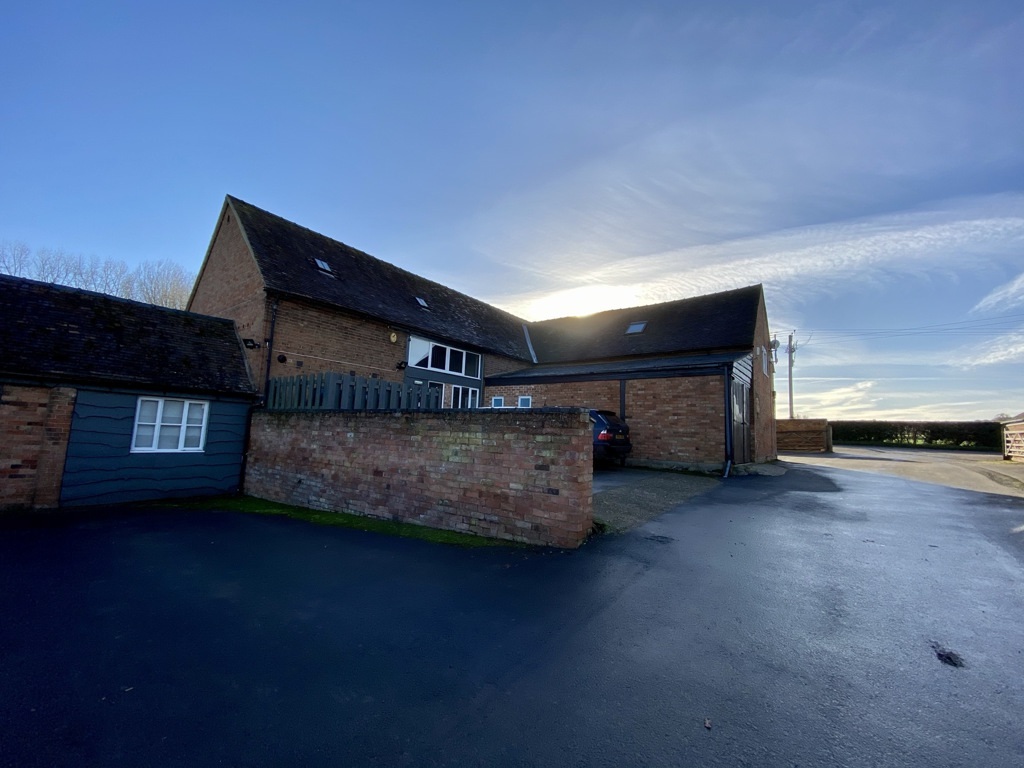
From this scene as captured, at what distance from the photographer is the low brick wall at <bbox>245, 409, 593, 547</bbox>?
5332 millimetres

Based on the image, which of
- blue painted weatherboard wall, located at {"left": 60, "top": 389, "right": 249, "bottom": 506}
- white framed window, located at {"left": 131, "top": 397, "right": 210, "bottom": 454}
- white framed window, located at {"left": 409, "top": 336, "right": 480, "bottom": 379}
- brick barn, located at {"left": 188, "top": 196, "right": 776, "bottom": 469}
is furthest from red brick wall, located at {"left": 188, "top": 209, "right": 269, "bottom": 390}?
white framed window, located at {"left": 409, "top": 336, "right": 480, "bottom": 379}

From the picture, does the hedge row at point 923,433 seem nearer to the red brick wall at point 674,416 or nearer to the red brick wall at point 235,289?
the red brick wall at point 674,416

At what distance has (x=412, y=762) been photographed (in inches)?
78.4

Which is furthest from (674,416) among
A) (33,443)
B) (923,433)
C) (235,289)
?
(923,433)

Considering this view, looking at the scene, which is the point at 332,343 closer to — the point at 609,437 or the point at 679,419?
the point at 609,437

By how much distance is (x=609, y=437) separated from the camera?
39.5ft

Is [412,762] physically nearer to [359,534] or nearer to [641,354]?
[359,534]

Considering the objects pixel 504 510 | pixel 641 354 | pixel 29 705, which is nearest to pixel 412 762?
pixel 29 705

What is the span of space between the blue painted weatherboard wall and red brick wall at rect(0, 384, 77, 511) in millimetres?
151

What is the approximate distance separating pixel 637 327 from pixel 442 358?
9.03 m

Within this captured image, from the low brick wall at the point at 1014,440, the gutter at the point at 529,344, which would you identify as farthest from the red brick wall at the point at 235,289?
the low brick wall at the point at 1014,440

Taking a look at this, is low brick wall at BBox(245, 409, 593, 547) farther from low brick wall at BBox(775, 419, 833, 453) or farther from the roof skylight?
low brick wall at BBox(775, 419, 833, 453)

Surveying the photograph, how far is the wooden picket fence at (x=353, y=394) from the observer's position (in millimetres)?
7965

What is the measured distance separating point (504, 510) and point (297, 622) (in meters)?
2.78
